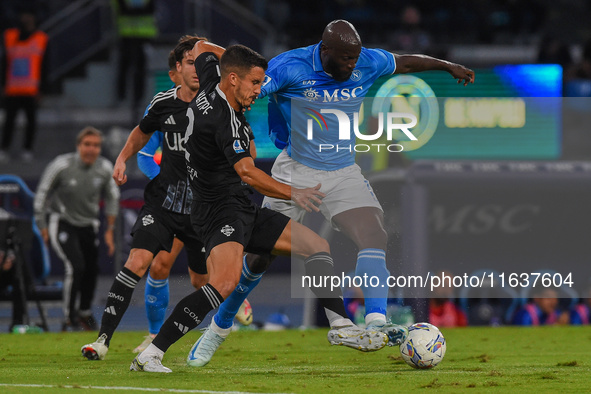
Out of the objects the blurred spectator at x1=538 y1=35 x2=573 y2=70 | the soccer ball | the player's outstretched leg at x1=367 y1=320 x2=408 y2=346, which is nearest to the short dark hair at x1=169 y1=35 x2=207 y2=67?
the player's outstretched leg at x1=367 y1=320 x2=408 y2=346

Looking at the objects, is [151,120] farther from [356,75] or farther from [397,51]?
Answer: [397,51]

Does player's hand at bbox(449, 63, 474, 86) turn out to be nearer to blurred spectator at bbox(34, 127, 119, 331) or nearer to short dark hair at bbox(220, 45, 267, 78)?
short dark hair at bbox(220, 45, 267, 78)

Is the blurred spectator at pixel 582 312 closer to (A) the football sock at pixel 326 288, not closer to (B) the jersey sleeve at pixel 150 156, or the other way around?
(A) the football sock at pixel 326 288

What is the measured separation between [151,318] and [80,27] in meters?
9.38

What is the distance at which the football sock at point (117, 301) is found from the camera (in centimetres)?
682

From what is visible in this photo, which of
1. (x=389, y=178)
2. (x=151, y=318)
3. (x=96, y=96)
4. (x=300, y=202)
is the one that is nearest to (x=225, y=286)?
(x=300, y=202)

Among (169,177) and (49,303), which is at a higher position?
(169,177)

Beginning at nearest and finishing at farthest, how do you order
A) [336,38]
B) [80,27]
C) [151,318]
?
[336,38] < [151,318] < [80,27]

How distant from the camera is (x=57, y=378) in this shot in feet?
19.5

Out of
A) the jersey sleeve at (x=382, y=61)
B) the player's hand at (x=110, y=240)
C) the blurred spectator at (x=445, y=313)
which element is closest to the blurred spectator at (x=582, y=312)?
the blurred spectator at (x=445, y=313)

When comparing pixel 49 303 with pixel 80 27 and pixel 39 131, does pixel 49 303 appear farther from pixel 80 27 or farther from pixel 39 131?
pixel 80 27

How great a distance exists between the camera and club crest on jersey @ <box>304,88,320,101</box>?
712 centimetres

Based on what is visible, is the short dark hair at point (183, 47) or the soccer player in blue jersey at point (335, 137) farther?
the short dark hair at point (183, 47)

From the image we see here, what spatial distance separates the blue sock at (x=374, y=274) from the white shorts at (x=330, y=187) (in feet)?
1.26
